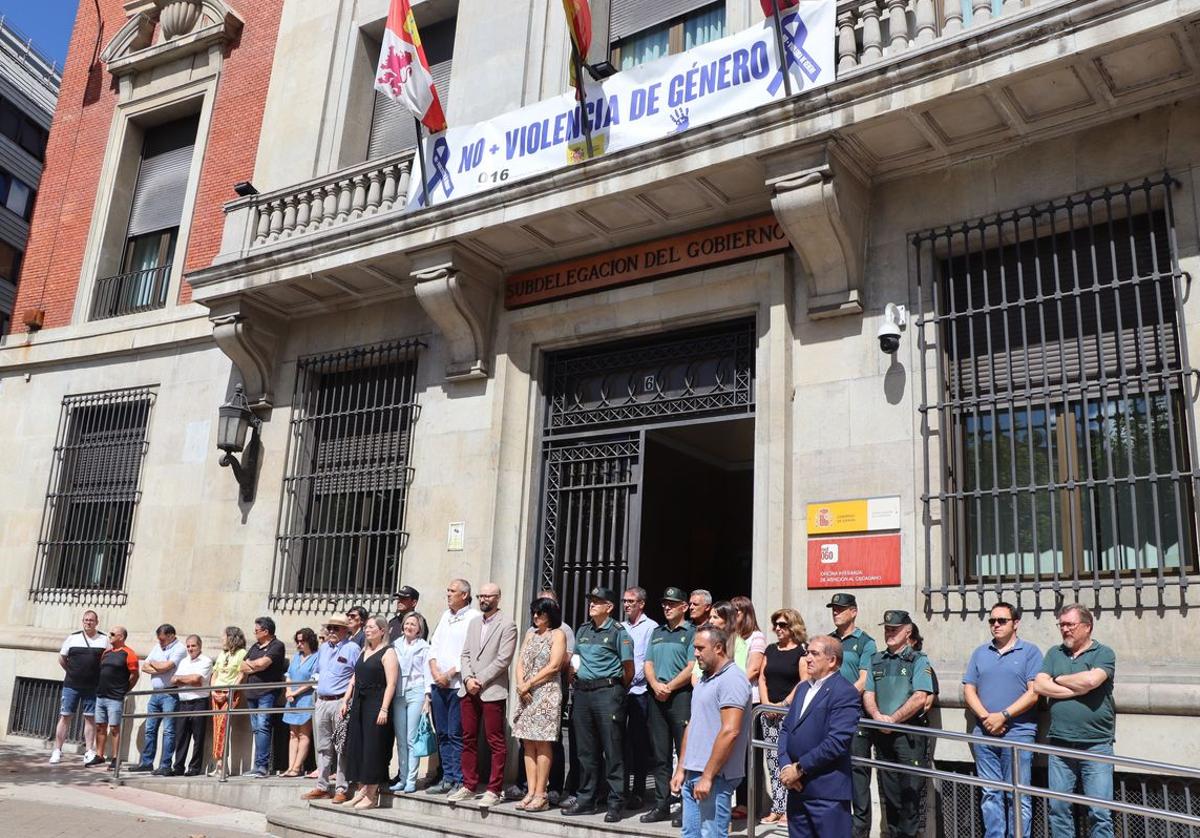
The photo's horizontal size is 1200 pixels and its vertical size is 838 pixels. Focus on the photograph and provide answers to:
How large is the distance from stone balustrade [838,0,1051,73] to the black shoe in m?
5.86

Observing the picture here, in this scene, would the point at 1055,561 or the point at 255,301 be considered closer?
the point at 1055,561

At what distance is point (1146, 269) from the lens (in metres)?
7.62

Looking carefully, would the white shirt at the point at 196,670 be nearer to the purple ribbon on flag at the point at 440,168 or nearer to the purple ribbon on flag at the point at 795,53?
the purple ribbon on flag at the point at 440,168

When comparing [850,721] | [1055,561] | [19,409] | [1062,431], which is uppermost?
[19,409]

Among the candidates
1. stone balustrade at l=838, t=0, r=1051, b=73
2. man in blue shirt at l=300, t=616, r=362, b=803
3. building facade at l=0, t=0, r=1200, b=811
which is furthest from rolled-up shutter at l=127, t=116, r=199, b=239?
stone balustrade at l=838, t=0, r=1051, b=73

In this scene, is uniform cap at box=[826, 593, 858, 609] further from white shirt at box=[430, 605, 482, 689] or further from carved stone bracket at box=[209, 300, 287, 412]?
carved stone bracket at box=[209, 300, 287, 412]

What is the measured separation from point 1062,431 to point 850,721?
3.43 metres

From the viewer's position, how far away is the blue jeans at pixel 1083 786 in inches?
234

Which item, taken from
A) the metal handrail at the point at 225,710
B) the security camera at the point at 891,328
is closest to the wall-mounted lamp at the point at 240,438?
the metal handrail at the point at 225,710

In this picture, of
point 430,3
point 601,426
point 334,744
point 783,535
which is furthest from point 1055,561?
point 430,3

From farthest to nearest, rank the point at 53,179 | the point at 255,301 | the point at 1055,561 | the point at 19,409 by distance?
the point at 53,179 → the point at 19,409 → the point at 255,301 → the point at 1055,561

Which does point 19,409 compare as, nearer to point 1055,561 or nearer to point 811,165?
point 811,165

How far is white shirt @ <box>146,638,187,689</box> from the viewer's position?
443 inches

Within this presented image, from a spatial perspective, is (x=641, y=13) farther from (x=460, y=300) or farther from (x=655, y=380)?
(x=655, y=380)
